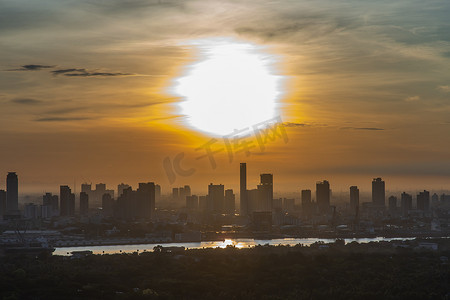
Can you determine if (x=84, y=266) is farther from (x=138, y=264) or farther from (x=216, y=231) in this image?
(x=216, y=231)

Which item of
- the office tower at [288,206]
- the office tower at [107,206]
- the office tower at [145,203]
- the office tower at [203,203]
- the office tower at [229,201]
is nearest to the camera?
the office tower at [145,203]

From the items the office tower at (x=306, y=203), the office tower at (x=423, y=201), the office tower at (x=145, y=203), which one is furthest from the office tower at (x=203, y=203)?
the office tower at (x=423, y=201)

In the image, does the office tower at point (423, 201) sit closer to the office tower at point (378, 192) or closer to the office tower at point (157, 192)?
the office tower at point (378, 192)

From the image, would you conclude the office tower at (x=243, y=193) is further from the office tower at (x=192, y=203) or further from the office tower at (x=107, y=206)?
the office tower at (x=107, y=206)

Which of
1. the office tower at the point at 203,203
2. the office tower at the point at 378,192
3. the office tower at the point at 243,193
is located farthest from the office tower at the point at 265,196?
the office tower at the point at 378,192

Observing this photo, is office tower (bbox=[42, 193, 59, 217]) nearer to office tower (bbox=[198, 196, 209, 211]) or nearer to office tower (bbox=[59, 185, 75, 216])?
office tower (bbox=[59, 185, 75, 216])

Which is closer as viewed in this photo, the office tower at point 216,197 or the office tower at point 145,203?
the office tower at point 145,203

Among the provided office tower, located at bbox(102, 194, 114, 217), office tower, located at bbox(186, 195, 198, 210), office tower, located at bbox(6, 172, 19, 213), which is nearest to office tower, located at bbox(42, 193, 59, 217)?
office tower, located at bbox(6, 172, 19, 213)

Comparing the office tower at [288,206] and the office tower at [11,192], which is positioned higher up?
the office tower at [11,192]

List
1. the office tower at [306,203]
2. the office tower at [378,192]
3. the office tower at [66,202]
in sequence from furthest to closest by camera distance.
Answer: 1. the office tower at [378,192]
2. the office tower at [306,203]
3. the office tower at [66,202]
